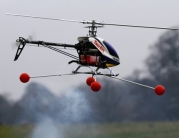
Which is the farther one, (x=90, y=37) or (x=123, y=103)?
(x=123, y=103)

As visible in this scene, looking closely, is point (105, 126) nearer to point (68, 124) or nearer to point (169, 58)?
point (68, 124)

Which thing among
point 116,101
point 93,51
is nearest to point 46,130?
point 116,101

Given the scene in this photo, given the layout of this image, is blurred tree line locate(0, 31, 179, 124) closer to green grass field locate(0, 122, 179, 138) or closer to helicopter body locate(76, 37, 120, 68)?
green grass field locate(0, 122, 179, 138)

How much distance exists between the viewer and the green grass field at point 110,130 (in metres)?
30.1

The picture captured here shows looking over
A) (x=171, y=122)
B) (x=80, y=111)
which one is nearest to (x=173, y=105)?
(x=171, y=122)

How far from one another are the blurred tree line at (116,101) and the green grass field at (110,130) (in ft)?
0.86

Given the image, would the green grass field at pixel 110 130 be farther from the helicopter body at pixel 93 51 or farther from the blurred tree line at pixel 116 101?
the helicopter body at pixel 93 51

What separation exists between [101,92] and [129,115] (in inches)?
38.6

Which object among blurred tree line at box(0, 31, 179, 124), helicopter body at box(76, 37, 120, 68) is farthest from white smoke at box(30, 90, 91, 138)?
helicopter body at box(76, 37, 120, 68)

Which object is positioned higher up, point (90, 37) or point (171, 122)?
point (90, 37)

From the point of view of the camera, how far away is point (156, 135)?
30.7m

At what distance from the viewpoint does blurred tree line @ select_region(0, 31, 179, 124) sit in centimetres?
3086

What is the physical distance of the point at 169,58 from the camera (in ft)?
105

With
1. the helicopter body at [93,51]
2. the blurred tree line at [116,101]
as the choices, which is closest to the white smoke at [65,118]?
the blurred tree line at [116,101]
